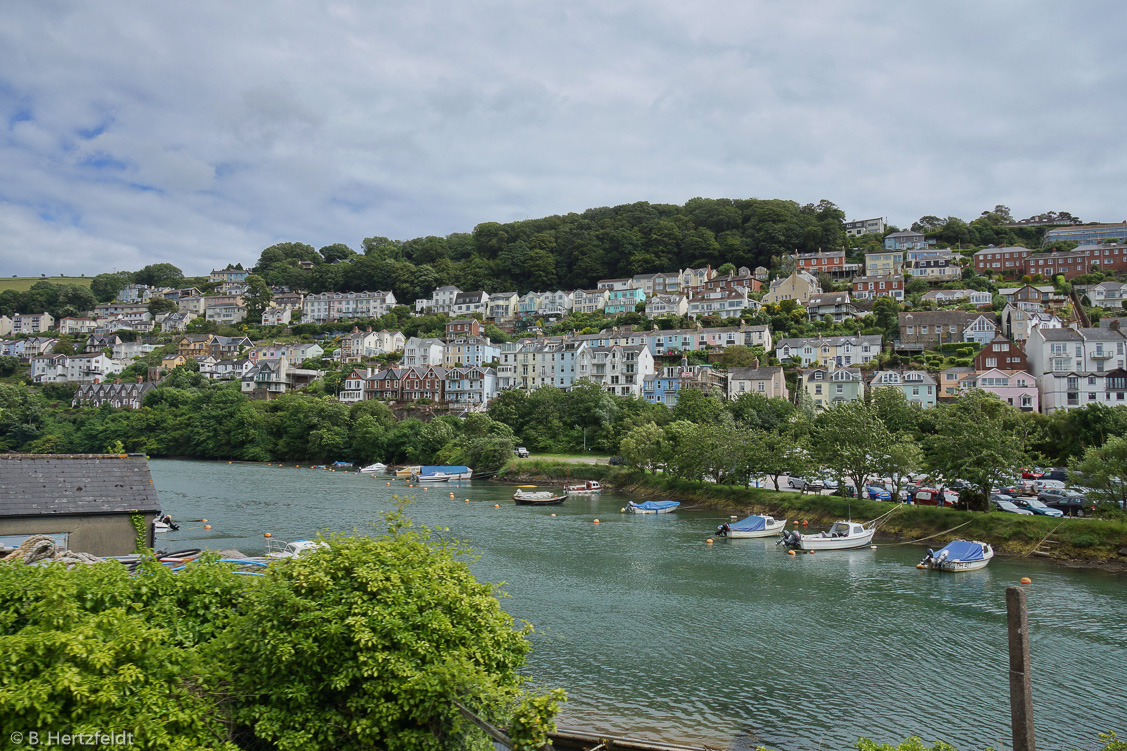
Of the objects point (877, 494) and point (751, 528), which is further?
point (877, 494)

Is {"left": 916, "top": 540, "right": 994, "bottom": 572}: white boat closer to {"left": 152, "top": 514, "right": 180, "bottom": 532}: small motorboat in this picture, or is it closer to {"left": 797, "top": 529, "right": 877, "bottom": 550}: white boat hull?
{"left": 797, "top": 529, "right": 877, "bottom": 550}: white boat hull

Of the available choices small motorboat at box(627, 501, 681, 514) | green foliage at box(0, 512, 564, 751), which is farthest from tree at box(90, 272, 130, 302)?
green foliage at box(0, 512, 564, 751)

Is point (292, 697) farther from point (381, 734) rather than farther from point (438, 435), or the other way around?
point (438, 435)

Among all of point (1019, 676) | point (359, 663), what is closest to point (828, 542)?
point (1019, 676)

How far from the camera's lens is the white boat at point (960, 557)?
31828 millimetres

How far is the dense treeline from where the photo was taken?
146875 millimetres

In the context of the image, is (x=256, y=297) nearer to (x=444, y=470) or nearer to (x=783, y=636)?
(x=444, y=470)

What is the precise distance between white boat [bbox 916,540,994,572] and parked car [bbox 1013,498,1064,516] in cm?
995

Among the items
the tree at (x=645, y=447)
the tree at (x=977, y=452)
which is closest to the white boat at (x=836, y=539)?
the tree at (x=977, y=452)

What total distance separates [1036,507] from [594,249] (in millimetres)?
124083

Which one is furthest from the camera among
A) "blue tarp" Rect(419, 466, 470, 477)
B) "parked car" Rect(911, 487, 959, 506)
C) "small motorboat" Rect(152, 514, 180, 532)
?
"blue tarp" Rect(419, 466, 470, 477)

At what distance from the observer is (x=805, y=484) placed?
5225cm

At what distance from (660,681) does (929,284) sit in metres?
119

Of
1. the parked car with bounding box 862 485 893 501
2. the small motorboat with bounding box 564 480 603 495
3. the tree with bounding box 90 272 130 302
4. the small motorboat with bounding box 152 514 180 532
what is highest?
the tree with bounding box 90 272 130 302
